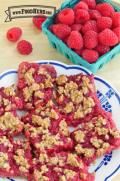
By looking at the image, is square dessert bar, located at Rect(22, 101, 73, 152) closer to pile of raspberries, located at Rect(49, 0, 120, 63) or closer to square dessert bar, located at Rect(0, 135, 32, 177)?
square dessert bar, located at Rect(0, 135, 32, 177)

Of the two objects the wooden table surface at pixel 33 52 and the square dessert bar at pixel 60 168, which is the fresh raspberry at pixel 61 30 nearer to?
the wooden table surface at pixel 33 52

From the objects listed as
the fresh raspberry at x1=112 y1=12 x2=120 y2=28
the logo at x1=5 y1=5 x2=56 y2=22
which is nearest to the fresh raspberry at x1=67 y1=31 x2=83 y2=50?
the fresh raspberry at x1=112 y1=12 x2=120 y2=28

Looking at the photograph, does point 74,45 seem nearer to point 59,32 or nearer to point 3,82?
point 59,32

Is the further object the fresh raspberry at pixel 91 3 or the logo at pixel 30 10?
the logo at pixel 30 10

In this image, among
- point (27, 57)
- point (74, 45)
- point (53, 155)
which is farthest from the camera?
point (27, 57)

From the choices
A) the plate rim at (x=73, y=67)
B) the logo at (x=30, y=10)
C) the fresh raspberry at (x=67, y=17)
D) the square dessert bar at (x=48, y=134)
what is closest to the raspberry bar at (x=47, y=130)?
the square dessert bar at (x=48, y=134)

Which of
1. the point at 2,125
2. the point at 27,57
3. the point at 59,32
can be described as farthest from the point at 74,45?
the point at 2,125
